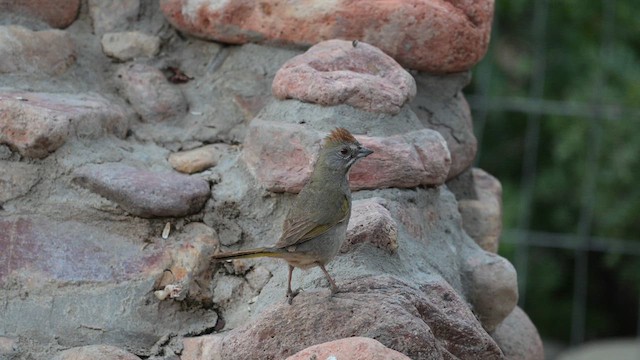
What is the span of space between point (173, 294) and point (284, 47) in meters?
0.93

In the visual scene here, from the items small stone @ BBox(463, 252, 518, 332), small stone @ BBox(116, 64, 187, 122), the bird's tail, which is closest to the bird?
the bird's tail

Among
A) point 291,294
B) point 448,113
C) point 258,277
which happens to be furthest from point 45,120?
point 448,113

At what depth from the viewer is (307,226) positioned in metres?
3.22

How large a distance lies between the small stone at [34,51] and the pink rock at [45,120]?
0.52 ft

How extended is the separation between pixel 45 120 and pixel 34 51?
0.39 meters

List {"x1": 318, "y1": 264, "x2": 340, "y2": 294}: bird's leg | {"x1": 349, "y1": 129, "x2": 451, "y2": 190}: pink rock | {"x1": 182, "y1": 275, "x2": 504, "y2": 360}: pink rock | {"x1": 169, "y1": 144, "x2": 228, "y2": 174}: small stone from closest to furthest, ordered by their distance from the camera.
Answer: {"x1": 182, "y1": 275, "x2": 504, "y2": 360}: pink rock
{"x1": 318, "y1": 264, "x2": 340, "y2": 294}: bird's leg
{"x1": 349, "y1": 129, "x2": 451, "y2": 190}: pink rock
{"x1": 169, "y1": 144, "x2": 228, "y2": 174}: small stone

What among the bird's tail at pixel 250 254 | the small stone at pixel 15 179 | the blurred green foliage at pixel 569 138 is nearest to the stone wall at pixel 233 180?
the small stone at pixel 15 179

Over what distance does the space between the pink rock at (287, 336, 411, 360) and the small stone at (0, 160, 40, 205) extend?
96 centimetres

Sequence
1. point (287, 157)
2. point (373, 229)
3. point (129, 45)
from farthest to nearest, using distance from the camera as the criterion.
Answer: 1. point (129, 45)
2. point (287, 157)
3. point (373, 229)

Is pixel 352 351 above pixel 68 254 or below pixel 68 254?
above

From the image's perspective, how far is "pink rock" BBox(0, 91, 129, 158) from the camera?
10.7 ft

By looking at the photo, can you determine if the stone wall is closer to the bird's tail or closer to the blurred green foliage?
the bird's tail

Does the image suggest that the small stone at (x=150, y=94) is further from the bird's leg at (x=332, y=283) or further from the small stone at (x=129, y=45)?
the bird's leg at (x=332, y=283)

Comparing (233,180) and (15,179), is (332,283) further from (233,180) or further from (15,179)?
(15,179)
